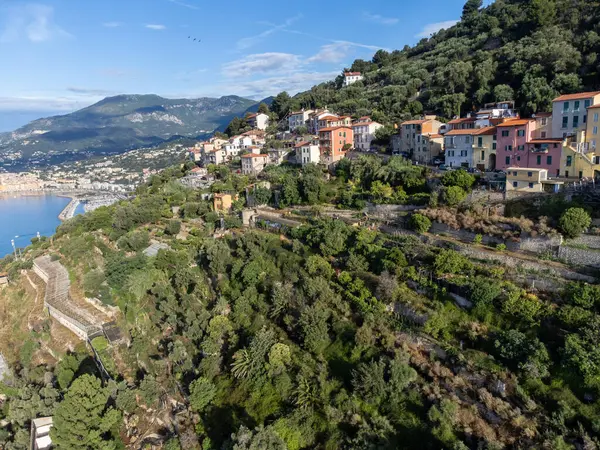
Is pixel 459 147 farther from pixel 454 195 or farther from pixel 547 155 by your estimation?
pixel 454 195

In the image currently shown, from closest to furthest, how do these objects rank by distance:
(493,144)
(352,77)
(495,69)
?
(493,144) → (495,69) → (352,77)

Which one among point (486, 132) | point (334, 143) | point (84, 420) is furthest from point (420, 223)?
point (334, 143)

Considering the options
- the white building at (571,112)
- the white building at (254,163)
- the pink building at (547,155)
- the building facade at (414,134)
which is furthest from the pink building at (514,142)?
the white building at (254,163)

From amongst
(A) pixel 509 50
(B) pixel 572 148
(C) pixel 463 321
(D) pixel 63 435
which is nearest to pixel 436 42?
(A) pixel 509 50

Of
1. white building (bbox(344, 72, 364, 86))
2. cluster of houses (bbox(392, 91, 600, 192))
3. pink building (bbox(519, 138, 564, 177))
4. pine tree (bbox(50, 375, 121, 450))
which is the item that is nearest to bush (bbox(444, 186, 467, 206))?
cluster of houses (bbox(392, 91, 600, 192))

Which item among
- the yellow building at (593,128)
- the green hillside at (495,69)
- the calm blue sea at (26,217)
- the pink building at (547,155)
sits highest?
the green hillside at (495,69)

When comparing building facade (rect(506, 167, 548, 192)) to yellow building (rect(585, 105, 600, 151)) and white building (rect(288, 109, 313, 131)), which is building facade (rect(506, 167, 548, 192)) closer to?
yellow building (rect(585, 105, 600, 151))

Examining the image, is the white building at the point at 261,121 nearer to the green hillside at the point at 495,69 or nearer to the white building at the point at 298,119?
the green hillside at the point at 495,69
